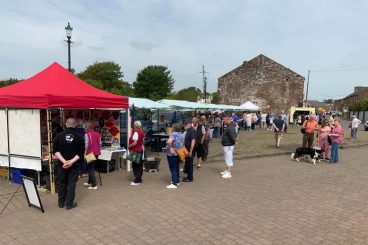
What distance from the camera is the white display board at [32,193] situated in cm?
601

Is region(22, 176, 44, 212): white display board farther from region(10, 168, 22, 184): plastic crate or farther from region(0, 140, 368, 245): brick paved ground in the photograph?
region(10, 168, 22, 184): plastic crate

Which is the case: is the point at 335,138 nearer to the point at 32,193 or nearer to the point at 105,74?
the point at 32,193

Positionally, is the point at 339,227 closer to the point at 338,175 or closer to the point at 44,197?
the point at 338,175

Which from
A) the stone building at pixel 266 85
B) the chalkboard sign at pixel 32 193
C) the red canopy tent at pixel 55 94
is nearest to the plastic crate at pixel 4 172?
the red canopy tent at pixel 55 94

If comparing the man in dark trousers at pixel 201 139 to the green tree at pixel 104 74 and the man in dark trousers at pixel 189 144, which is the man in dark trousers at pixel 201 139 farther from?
the green tree at pixel 104 74

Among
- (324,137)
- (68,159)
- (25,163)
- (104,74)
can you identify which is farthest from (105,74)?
(68,159)

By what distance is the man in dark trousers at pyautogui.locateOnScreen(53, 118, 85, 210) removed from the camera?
6168 mm

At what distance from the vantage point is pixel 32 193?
242 inches

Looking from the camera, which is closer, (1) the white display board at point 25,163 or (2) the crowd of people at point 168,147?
(2) the crowd of people at point 168,147

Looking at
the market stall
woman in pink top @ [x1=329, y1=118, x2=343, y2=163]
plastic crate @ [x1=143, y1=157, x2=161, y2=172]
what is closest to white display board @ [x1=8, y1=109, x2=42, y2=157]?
the market stall

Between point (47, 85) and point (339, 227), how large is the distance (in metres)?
6.75

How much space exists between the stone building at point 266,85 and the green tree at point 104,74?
24210mm

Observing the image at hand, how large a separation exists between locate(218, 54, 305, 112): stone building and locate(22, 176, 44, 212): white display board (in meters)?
42.8

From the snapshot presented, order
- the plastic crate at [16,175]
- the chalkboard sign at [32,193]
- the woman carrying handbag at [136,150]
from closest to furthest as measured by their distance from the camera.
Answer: the chalkboard sign at [32,193], the woman carrying handbag at [136,150], the plastic crate at [16,175]
